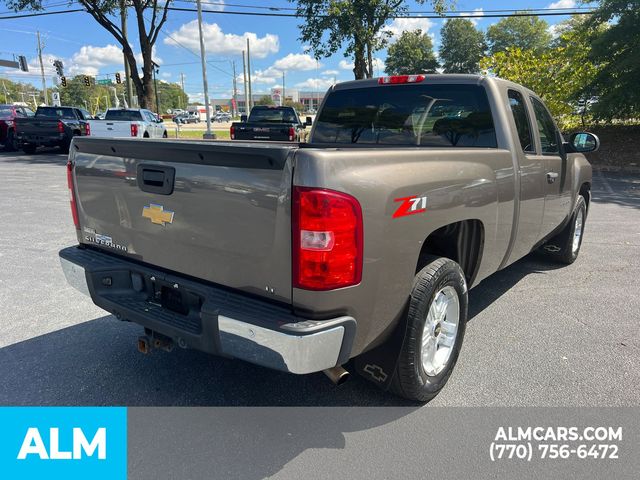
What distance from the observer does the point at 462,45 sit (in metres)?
73.4

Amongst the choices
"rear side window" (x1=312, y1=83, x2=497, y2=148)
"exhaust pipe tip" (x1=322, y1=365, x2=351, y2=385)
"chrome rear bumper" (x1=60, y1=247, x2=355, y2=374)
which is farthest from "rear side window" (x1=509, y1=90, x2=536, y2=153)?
"chrome rear bumper" (x1=60, y1=247, x2=355, y2=374)

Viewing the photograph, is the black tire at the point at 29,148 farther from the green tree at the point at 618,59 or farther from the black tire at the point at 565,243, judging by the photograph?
the green tree at the point at 618,59

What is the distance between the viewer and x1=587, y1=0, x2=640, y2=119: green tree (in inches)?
622

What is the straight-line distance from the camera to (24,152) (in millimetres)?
19203

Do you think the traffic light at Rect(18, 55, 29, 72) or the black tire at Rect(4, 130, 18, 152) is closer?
the black tire at Rect(4, 130, 18, 152)

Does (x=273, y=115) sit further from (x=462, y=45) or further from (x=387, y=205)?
(x=462, y=45)

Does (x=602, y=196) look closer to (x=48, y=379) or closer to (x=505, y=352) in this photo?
(x=505, y=352)

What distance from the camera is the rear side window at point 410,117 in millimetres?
3697

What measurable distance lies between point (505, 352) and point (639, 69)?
16.3 m

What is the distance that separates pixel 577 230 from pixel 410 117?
9.97 feet

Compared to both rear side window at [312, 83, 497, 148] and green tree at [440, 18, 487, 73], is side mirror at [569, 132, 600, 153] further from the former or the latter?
green tree at [440, 18, 487, 73]

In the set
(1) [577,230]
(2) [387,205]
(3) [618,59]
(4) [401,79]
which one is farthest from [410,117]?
(3) [618,59]

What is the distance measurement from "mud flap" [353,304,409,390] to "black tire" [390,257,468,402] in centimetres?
2

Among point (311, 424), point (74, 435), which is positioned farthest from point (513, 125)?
point (74, 435)
